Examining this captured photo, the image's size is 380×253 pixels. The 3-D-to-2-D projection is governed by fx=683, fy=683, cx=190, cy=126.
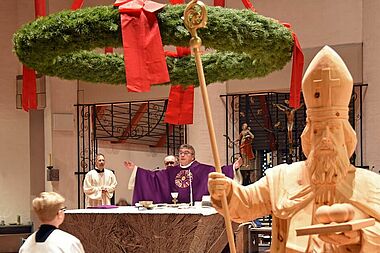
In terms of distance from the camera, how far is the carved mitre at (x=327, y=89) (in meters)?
3.37

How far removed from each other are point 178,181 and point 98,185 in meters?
3.52

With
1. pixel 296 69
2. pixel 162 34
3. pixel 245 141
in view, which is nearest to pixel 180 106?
pixel 296 69

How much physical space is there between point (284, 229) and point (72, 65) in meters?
3.14

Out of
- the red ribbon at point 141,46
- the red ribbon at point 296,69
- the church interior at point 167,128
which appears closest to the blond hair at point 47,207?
the red ribbon at point 141,46

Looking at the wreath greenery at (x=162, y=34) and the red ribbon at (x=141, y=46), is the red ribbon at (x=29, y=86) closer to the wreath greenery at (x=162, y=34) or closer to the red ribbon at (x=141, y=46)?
the wreath greenery at (x=162, y=34)

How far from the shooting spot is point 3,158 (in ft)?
45.4

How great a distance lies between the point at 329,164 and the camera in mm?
3299

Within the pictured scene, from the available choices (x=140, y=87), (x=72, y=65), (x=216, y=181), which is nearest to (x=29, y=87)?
(x=72, y=65)

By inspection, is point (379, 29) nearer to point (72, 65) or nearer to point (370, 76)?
point (370, 76)

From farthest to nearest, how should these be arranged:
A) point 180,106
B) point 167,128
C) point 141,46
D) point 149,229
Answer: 1. point 167,128
2. point 149,229
3. point 180,106
4. point 141,46

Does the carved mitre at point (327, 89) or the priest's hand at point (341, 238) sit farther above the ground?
the carved mitre at point (327, 89)

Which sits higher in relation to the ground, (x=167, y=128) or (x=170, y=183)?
(x=167, y=128)

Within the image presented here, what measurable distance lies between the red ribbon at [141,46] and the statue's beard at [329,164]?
1.76 meters

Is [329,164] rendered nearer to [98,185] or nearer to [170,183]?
[170,183]
